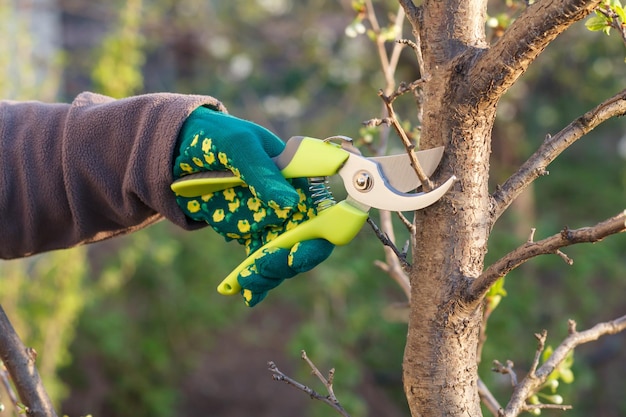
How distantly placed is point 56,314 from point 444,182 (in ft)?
8.35

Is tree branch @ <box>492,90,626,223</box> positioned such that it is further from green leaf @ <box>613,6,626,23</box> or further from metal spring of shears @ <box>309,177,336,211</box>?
metal spring of shears @ <box>309,177,336,211</box>

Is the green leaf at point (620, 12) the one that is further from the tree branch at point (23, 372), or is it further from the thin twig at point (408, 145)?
the tree branch at point (23, 372)

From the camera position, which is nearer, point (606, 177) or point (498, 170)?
point (498, 170)

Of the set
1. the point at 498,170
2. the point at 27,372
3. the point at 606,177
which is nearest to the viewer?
the point at 27,372

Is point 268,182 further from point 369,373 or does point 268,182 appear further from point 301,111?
point 301,111

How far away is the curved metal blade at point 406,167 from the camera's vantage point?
946mm

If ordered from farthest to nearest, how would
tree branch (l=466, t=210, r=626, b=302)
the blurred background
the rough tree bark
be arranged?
the blurred background, the rough tree bark, tree branch (l=466, t=210, r=626, b=302)

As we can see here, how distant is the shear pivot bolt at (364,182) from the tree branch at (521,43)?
0.56 ft

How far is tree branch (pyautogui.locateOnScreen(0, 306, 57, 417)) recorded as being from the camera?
3.52 ft

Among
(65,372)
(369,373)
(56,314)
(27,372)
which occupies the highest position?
(27,372)

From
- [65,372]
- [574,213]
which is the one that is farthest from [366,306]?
[574,213]

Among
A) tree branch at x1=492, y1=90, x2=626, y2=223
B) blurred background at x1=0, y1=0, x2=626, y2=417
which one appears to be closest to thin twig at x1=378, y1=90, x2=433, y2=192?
tree branch at x1=492, y1=90, x2=626, y2=223

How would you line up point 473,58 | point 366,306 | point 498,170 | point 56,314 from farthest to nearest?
1. point 498,170
2. point 366,306
3. point 56,314
4. point 473,58

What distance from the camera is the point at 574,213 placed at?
5266 millimetres
